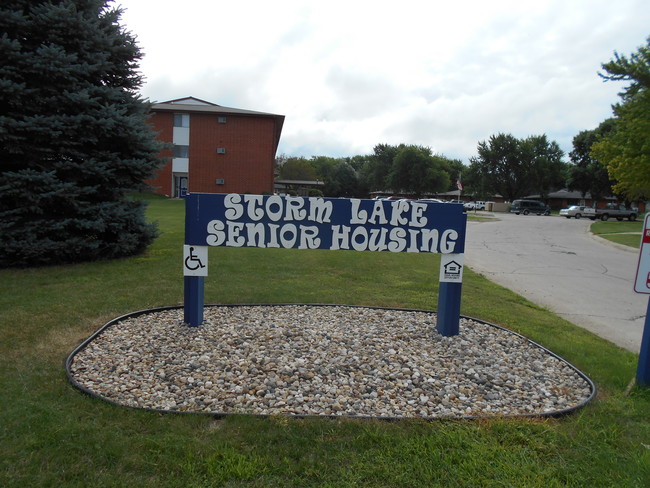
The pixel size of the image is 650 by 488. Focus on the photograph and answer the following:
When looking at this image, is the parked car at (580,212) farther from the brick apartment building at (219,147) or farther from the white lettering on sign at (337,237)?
the white lettering on sign at (337,237)

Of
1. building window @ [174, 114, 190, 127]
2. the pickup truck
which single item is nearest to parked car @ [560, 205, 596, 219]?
the pickup truck

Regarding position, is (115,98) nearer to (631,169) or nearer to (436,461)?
(436,461)

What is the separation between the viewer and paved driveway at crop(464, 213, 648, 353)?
22.8ft

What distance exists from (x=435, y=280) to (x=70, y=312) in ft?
21.3

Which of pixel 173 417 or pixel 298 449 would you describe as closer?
pixel 298 449

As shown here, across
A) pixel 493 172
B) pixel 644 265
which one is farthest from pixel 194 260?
pixel 493 172

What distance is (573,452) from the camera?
290 cm

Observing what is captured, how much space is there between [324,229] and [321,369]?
174 centimetres

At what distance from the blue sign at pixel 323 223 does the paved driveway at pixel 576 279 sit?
2797mm

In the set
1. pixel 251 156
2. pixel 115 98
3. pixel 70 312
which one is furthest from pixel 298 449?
pixel 251 156

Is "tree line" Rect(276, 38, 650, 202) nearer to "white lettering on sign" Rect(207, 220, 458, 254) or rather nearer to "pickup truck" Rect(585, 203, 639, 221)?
"pickup truck" Rect(585, 203, 639, 221)

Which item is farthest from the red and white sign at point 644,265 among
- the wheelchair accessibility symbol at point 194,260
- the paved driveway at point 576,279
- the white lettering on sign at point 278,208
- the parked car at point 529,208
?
the parked car at point 529,208

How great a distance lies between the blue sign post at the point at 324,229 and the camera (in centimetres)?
512

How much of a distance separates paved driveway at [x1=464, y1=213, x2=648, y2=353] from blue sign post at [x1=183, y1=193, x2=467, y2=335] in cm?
262
